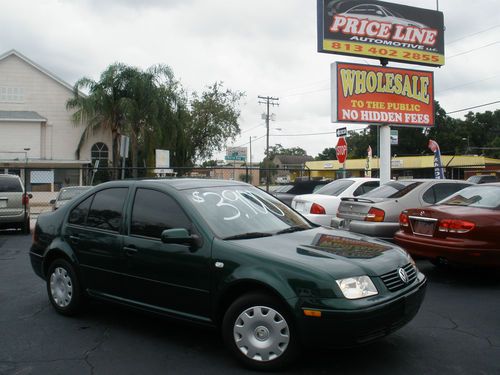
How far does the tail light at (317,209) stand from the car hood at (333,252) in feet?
17.9

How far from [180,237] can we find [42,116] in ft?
106

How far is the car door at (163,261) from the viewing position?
4266 millimetres

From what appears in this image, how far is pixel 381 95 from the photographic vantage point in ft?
53.0

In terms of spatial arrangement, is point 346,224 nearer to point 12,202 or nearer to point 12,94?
point 12,202

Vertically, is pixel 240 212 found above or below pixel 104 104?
below

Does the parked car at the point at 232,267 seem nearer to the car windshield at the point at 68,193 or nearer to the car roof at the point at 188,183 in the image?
the car roof at the point at 188,183

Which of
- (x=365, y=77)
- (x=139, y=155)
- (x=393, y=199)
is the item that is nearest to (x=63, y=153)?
(x=139, y=155)

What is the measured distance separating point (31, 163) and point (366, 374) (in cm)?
Answer: 3153

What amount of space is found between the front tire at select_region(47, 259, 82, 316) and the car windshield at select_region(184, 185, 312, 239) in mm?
1809

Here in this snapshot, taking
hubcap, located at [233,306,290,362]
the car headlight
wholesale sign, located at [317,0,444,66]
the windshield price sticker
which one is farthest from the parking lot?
wholesale sign, located at [317,0,444,66]

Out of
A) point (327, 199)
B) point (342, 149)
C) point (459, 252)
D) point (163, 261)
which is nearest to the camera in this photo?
point (163, 261)

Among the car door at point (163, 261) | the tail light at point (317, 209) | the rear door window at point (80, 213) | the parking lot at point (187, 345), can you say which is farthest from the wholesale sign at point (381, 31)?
the car door at point (163, 261)

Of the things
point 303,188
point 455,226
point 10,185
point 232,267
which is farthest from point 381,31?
point 232,267

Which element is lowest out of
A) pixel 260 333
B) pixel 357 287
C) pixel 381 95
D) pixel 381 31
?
pixel 260 333
